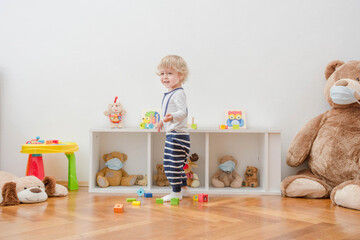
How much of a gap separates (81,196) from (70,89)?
2.62ft

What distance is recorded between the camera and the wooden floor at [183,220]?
137 centimetres

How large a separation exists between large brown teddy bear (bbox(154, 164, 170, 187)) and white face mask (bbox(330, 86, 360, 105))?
1121mm

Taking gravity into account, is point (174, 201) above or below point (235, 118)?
below

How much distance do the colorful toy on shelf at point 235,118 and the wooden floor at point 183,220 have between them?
0.56 meters

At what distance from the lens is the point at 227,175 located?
249 cm

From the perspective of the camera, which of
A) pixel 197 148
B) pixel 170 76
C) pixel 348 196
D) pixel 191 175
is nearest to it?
pixel 348 196

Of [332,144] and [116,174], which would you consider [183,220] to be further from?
[332,144]

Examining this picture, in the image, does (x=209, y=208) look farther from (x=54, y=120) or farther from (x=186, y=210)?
(x=54, y=120)

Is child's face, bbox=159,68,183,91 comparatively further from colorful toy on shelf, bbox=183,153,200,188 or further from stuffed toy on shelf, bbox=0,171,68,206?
stuffed toy on shelf, bbox=0,171,68,206

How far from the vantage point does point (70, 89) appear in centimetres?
265

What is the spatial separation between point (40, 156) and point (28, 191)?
1.54 ft

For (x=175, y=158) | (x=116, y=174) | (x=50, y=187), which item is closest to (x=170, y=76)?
(x=175, y=158)

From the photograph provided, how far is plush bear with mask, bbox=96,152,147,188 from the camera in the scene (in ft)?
8.11

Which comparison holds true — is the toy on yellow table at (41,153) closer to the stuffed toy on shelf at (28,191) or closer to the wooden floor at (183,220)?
the stuffed toy on shelf at (28,191)
